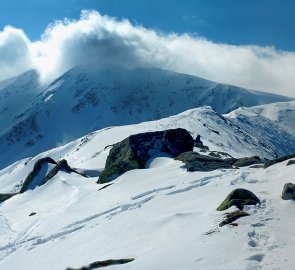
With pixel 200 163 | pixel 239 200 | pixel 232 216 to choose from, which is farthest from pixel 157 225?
pixel 200 163

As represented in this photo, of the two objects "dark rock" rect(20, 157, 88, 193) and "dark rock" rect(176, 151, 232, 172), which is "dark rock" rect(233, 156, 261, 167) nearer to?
"dark rock" rect(176, 151, 232, 172)

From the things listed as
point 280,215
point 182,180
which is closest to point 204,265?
point 280,215

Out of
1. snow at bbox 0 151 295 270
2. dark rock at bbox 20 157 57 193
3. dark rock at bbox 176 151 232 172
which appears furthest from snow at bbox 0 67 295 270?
dark rock at bbox 20 157 57 193

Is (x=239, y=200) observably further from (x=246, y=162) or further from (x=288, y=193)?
(x=246, y=162)

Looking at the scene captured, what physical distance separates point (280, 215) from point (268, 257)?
4.40 metres

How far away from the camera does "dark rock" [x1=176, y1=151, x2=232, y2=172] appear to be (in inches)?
1446

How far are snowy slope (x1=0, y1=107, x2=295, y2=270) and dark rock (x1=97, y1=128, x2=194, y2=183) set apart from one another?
209cm

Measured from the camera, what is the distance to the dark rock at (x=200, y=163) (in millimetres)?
36719

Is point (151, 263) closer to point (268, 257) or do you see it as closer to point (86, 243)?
point (268, 257)

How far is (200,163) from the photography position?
38.1 meters

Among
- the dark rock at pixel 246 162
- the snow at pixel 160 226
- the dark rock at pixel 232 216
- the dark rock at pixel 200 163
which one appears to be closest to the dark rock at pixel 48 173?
the snow at pixel 160 226

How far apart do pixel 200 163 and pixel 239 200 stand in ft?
48.4

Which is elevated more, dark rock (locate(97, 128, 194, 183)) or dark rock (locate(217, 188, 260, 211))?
dark rock (locate(97, 128, 194, 183))

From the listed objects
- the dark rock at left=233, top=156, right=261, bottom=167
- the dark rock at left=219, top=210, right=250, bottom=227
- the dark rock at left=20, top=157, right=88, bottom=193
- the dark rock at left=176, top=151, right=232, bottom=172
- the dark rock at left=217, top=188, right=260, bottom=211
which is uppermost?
the dark rock at left=20, top=157, right=88, bottom=193
